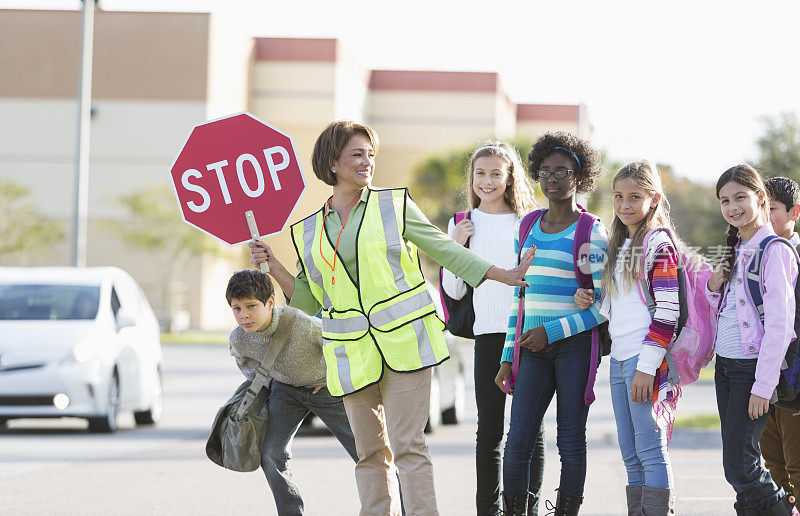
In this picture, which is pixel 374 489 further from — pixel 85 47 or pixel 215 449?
pixel 85 47

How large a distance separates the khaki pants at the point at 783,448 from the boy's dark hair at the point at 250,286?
2.67 meters

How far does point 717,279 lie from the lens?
6012 millimetres

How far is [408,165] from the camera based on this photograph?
2677 inches

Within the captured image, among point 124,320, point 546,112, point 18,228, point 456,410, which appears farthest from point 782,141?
point 546,112

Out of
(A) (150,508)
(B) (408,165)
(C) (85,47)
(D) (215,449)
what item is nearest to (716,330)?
(D) (215,449)

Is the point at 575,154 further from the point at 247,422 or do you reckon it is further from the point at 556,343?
the point at 247,422

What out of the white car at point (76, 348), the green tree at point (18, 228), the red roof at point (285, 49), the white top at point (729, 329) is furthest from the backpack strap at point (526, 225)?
the red roof at point (285, 49)

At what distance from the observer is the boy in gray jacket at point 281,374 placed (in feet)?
20.2

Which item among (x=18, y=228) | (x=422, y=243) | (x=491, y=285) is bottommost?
(x=491, y=285)

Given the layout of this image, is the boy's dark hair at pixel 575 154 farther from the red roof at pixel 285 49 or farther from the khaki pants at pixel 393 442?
the red roof at pixel 285 49

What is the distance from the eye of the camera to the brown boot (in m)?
5.85

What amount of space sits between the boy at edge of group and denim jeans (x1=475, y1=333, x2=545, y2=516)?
123 cm

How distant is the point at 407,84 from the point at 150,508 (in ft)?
202

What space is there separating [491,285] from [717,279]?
122 centimetres
